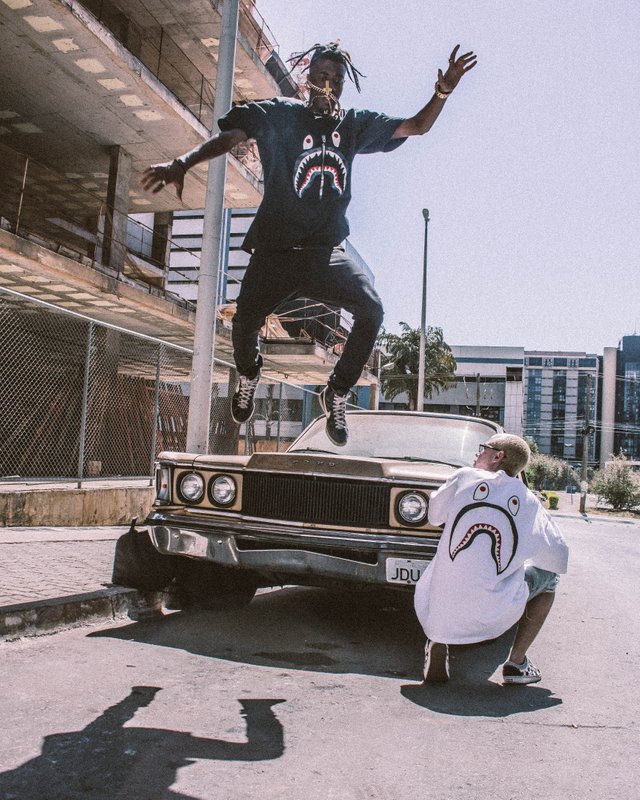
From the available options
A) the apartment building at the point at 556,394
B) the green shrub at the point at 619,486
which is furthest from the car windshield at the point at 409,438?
the apartment building at the point at 556,394

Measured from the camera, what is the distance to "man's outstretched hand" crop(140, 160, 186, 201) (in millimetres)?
3576

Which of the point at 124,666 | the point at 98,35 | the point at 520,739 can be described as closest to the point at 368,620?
the point at 124,666

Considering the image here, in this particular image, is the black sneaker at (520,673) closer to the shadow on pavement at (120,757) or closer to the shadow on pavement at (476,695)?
the shadow on pavement at (476,695)

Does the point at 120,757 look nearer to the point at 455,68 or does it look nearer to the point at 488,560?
the point at 488,560

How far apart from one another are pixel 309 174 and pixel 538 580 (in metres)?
2.42

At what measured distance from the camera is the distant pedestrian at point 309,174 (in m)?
3.62

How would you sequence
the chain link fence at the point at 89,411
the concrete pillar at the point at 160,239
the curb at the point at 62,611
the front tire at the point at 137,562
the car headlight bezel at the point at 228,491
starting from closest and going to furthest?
the curb at the point at 62,611
the car headlight bezel at the point at 228,491
the front tire at the point at 137,562
the chain link fence at the point at 89,411
the concrete pillar at the point at 160,239

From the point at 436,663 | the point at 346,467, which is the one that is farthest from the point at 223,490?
the point at 436,663

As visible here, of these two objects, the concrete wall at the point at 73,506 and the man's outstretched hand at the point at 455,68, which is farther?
the concrete wall at the point at 73,506

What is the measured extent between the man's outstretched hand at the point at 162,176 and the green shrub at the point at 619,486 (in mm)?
38404

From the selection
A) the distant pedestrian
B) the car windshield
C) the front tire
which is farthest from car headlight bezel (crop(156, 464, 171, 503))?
the distant pedestrian

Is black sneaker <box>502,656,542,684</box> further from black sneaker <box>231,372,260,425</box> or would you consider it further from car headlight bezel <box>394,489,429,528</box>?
black sneaker <box>231,372,260,425</box>

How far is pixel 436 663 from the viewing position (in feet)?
13.0

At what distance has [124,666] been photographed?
4012mm
